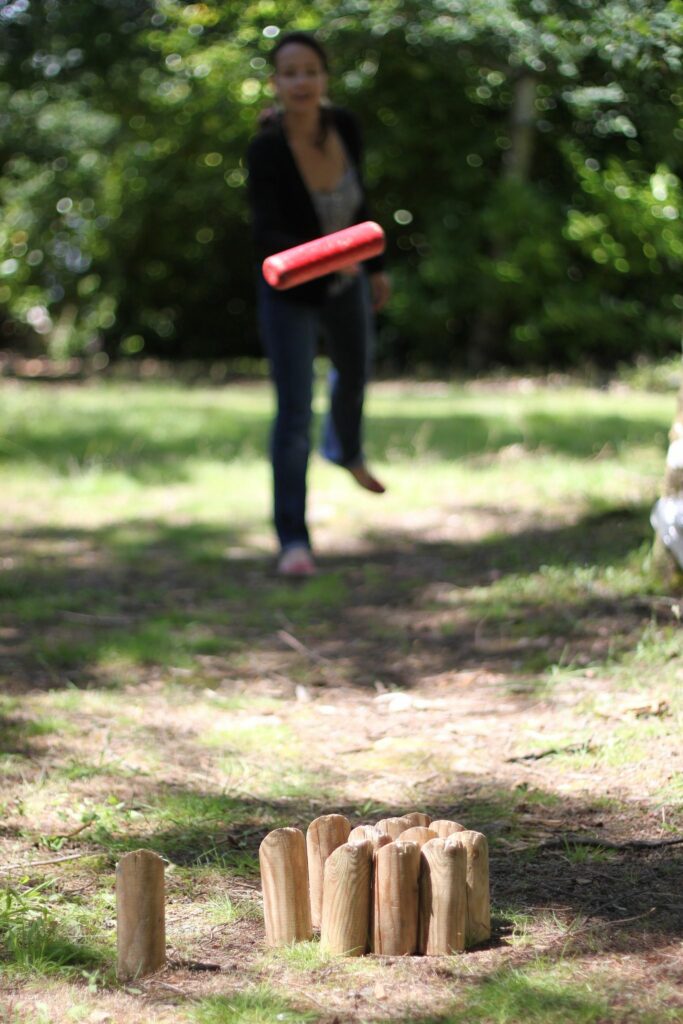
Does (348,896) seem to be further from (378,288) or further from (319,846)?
(378,288)

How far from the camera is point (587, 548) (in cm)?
494

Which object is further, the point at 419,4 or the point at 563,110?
the point at 563,110

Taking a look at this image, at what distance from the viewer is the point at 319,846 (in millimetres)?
2258

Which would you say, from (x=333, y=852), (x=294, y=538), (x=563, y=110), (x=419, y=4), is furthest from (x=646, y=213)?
(x=333, y=852)

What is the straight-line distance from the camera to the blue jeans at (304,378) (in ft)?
15.5

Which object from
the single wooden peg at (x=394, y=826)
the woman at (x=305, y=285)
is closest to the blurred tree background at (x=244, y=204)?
the woman at (x=305, y=285)

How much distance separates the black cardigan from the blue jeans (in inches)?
4.9

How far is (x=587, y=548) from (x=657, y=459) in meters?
1.74

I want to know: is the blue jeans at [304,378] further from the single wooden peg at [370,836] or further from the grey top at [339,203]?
the single wooden peg at [370,836]

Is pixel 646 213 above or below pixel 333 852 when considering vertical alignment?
above

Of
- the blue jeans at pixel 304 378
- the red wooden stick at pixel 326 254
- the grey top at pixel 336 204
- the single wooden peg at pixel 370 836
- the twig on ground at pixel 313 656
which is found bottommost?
the twig on ground at pixel 313 656

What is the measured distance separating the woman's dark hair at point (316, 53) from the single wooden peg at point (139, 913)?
322 centimetres

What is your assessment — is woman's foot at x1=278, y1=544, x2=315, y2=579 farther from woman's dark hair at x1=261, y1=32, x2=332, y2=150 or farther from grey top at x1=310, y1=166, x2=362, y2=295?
woman's dark hair at x1=261, y1=32, x2=332, y2=150

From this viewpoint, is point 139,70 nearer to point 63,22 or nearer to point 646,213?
point 63,22
